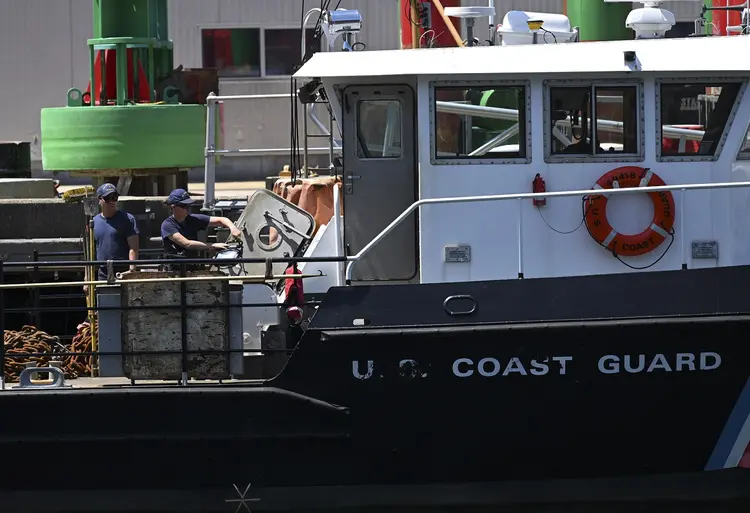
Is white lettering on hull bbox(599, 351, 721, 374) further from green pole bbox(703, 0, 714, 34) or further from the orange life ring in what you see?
green pole bbox(703, 0, 714, 34)

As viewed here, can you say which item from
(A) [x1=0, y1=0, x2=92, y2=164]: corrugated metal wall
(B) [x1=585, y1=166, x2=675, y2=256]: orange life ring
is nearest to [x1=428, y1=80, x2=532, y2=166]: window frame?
(B) [x1=585, y1=166, x2=675, y2=256]: orange life ring

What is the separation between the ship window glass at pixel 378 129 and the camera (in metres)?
7.64

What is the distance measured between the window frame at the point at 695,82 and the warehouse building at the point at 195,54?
1434cm

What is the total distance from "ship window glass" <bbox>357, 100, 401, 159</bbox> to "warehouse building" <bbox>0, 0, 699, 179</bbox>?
44.9 ft

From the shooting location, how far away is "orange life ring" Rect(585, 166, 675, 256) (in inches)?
288

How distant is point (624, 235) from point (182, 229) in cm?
309

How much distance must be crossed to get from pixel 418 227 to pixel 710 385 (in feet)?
6.86

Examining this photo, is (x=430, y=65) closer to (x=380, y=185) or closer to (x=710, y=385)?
(x=380, y=185)

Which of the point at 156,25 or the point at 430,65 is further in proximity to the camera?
the point at 156,25

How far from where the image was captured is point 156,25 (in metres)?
14.0

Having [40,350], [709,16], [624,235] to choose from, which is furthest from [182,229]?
[709,16]

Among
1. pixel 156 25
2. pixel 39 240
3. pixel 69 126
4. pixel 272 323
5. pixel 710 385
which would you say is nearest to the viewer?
pixel 710 385

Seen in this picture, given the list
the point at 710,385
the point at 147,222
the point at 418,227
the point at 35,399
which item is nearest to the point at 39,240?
the point at 147,222

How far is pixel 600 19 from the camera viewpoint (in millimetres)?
10508
